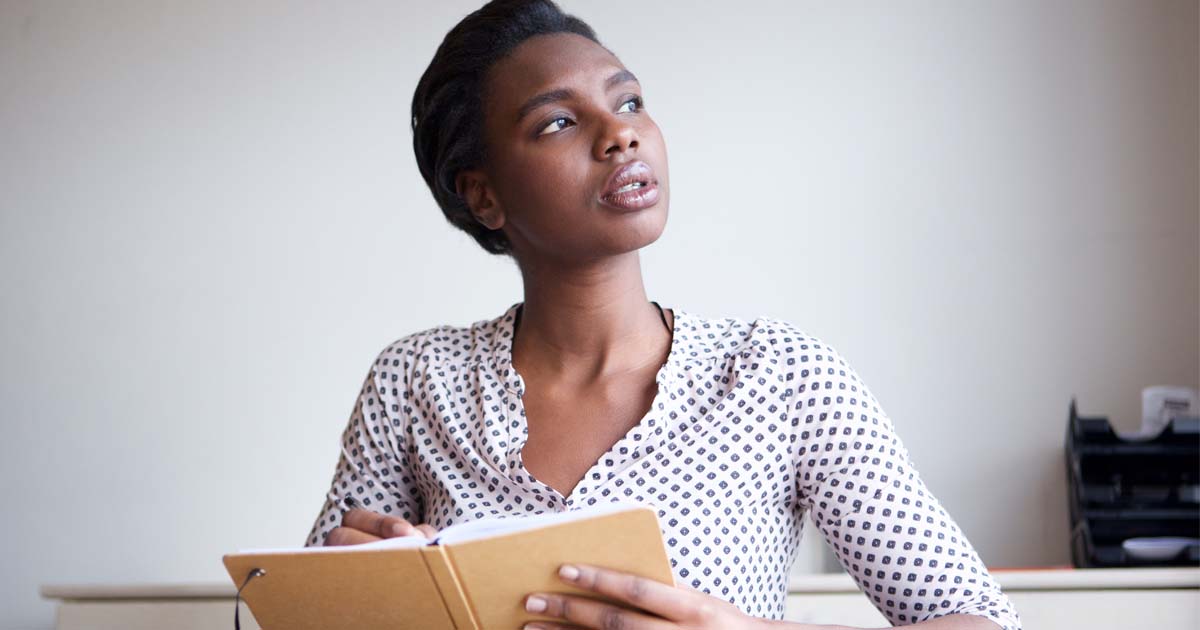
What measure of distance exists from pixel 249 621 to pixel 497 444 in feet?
3.00

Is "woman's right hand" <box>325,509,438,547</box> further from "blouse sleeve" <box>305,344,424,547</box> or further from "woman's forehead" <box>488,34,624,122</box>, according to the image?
"woman's forehead" <box>488,34,624,122</box>

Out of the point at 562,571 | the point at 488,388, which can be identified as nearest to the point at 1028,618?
the point at 488,388

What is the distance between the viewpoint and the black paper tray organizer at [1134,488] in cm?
215

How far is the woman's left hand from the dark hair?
622 millimetres

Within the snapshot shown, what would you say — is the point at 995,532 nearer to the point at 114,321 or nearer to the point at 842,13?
the point at 842,13

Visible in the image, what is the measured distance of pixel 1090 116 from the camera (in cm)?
250

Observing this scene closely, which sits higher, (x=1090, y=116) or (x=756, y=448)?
(x=1090, y=116)

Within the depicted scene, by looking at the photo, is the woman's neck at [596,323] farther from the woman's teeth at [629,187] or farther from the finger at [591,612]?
the finger at [591,612]

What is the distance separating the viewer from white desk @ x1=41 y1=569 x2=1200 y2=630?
1940mm

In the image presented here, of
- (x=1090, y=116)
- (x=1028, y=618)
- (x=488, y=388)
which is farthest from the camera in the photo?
(x=1090, y=116)

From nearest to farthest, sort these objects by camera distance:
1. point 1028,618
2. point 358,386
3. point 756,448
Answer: point 756,448 → point 1028,618 → point 358,386

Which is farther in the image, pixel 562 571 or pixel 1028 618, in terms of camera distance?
pixel 1028 618

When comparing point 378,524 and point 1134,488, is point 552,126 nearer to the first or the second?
point 378,524

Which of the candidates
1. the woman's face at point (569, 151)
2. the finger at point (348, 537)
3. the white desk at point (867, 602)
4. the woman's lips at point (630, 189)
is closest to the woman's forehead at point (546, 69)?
the woman's face at point (569, 151)
